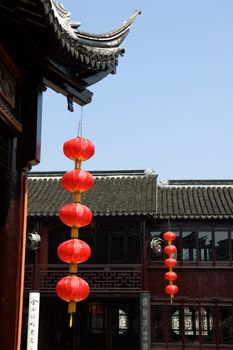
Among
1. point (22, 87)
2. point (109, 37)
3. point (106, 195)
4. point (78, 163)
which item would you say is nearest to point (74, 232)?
point (78, 163)

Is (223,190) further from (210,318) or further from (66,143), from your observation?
(66,143)

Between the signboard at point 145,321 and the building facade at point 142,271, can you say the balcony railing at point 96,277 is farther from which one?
the signboard at point 145,321

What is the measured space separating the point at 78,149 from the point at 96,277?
10.6 meters

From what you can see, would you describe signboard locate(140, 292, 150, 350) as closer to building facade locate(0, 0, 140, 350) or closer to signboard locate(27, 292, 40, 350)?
signboard locate(27, 292, 40, 350)

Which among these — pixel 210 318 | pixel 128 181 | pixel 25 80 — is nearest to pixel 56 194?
pixel 128 181

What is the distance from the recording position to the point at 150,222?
17734 mm

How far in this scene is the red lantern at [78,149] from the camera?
6.98 metres

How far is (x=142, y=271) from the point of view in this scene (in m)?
Result: 17.0

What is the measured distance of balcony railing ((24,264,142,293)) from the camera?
1692 cm

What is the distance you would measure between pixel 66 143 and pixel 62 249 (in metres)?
1.37

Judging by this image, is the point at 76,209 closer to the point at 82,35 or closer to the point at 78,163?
the point at 78,163

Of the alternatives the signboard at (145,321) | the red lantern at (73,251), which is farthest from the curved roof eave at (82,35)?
the signboard at (145,321)

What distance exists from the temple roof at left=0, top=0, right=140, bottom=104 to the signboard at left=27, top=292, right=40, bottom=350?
11.1 meters

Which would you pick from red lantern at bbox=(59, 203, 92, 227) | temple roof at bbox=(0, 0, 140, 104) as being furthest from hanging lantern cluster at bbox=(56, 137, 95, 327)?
temple roof at bbox=(0, 0, 140, 104)
